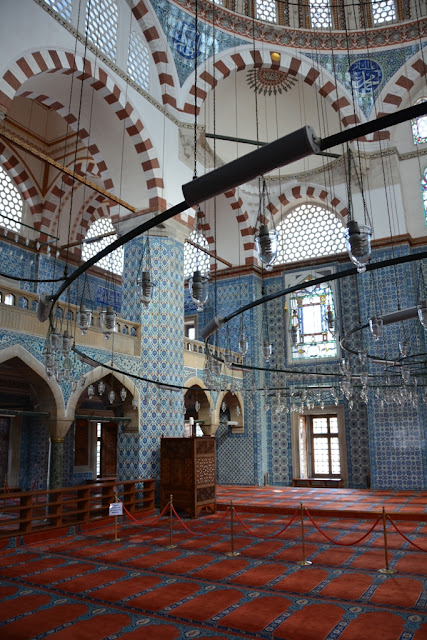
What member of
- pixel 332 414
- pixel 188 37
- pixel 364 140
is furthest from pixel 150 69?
pixel 332 414

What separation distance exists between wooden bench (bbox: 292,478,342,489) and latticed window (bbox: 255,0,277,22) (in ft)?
33.7

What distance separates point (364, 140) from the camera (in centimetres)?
1191

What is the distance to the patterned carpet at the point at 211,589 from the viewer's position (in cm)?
343

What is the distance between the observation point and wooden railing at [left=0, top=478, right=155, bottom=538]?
629cm

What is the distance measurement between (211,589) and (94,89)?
7674 millimetres

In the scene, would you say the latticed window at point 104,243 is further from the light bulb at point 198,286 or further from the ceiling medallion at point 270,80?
the light bulb at point 198,286

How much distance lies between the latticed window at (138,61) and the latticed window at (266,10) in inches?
129

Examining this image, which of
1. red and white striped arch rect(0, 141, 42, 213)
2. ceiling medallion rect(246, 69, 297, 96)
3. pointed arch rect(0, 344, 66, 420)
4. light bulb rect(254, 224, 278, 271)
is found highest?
ceiling medallion rect(246, 69, 297, 96)

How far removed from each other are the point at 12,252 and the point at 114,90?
160 inches

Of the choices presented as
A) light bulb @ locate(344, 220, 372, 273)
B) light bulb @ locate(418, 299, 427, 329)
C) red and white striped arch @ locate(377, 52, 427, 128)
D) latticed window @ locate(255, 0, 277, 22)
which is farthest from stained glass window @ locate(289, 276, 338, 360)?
light bulb @ locate(344, 220, 372, 273)

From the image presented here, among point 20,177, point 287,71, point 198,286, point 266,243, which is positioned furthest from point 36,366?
point 287,71

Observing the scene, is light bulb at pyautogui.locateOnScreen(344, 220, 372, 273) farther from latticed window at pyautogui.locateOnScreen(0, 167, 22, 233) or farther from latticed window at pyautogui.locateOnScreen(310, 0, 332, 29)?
latticed window at pyautogui.locateOnScreen(310, 0, 332, 29)

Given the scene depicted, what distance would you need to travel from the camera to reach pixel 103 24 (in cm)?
870

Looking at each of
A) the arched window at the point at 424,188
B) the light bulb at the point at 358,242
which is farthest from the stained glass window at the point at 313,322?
the light bulb at the point at 358,242
